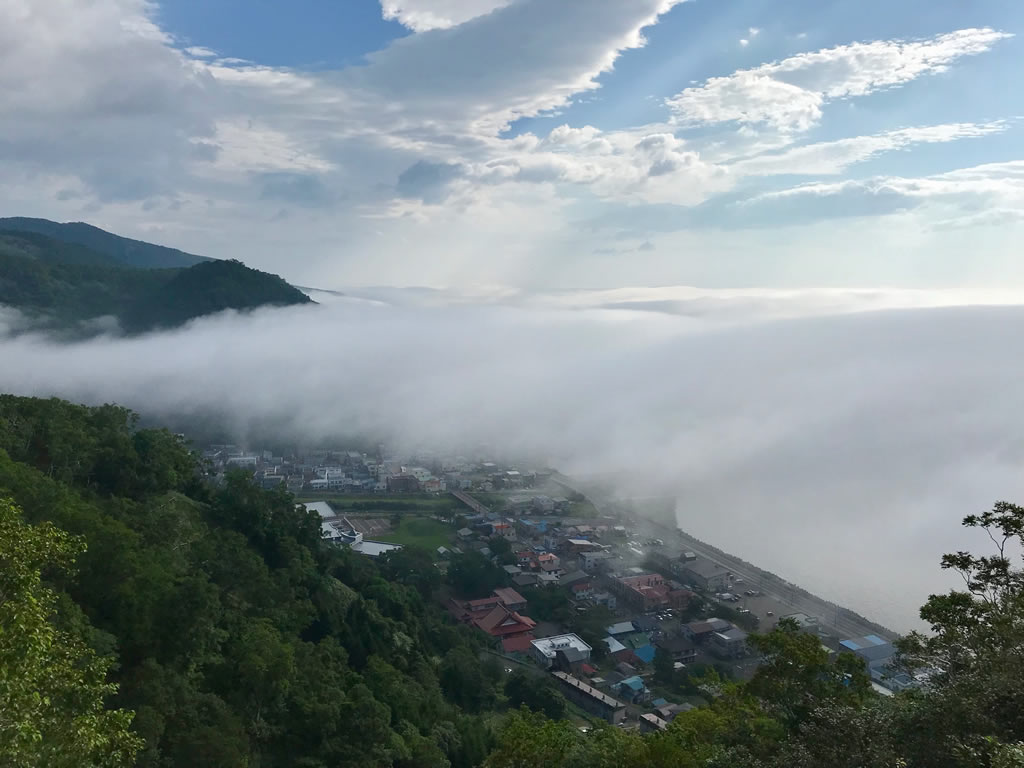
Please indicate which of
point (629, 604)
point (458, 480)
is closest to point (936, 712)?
point (629, 604)

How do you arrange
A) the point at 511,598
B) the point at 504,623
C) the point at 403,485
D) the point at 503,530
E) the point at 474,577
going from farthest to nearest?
1. the point at 403,485
2. the point at 503,530
3. the point at 474,577
4. the point at 511,598
5. the point at 504,623

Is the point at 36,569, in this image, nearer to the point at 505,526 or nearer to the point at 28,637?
the point at 28,637

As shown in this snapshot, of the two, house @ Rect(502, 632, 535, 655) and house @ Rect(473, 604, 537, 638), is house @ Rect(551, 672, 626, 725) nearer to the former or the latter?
house @ Rect(502, 632, 535, 655)

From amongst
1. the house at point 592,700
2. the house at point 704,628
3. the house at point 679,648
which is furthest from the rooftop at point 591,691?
the house at point 704,628

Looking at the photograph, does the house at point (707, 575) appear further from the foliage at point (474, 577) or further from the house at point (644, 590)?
the foliage at point (474, 577)

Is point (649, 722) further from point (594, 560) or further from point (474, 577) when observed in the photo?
point (474, 577)

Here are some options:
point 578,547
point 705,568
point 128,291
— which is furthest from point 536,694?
point 128,291
